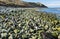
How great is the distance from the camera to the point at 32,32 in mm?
12375

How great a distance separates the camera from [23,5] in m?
51.7

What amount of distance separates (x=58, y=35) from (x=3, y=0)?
1663 inches

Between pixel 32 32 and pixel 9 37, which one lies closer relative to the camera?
pixel 9 37

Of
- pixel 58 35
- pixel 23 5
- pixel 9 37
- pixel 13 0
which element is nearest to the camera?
pixel 9 37

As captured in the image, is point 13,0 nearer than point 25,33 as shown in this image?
No

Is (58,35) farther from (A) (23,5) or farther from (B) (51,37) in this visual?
(A) (23,5)

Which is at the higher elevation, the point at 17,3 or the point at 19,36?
the point at 19,36

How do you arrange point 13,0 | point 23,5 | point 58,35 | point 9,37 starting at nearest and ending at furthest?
point 9,37 → point 58,35 → point 23,5 → point 13,0

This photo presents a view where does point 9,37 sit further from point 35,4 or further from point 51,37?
point 35,4

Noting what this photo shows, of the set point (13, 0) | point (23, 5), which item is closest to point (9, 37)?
point (23, 5)

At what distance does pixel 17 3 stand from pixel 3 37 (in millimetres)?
41669

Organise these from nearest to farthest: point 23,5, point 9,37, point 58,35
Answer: point 9,37
point 58,35
point 23,5

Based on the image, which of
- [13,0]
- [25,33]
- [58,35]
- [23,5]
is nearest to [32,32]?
[25,33]

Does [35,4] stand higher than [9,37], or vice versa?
[9,37]
